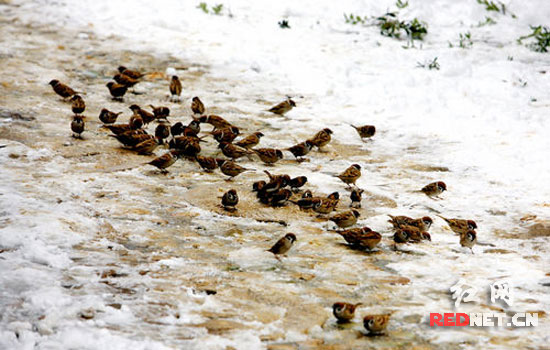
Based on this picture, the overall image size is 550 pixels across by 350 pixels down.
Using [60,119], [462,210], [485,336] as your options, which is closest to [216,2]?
[60,119]

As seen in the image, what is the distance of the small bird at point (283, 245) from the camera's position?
5629mm

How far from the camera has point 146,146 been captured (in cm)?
796

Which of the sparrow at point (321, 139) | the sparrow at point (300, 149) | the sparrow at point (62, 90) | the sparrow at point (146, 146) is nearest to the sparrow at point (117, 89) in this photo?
the sparrow at point (62, 90)

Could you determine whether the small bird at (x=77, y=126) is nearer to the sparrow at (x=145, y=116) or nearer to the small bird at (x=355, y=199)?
the sparrow at (x=145, y=116)

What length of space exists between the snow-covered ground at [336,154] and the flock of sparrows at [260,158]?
0.19 metres

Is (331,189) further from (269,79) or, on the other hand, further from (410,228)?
(269,79)

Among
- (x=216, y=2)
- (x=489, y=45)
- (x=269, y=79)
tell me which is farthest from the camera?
(x=216, y=2)

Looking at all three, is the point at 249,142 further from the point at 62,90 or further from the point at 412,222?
the point at 62,90

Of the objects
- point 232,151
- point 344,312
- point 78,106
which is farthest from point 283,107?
point 344,312

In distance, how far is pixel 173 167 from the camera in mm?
7891

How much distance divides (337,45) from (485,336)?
9187 millimetres

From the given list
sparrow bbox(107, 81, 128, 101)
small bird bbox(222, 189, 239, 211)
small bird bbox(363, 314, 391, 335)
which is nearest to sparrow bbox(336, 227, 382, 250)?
small bird bbox(222, 189, 239, 211)

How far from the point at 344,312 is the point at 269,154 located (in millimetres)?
3826

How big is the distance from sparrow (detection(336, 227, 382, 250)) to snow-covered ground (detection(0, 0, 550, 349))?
1.02 ft
